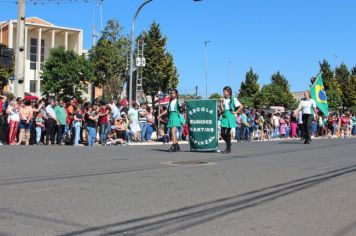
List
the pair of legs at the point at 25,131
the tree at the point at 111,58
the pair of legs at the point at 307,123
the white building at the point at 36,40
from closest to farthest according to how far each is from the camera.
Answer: the pair of legs at the point at 25,131 → the pair of legs at the point at 307,123 → the tree at the point at 111,58 → the white building at the point at 36,40

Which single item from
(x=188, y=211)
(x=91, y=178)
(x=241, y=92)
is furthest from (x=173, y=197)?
(x=241, y=92)

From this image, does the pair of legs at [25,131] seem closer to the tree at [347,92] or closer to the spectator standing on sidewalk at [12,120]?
the spectator standing on sidewalk at [12,120]

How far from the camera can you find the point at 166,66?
55.2m

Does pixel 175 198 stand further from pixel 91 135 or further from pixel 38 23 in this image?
pixel 38 23

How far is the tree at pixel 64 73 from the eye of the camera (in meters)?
52.1

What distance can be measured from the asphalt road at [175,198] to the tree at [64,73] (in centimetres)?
4265

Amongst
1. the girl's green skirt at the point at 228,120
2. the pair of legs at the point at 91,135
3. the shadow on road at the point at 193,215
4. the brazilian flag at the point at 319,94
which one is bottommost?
the shadow on road at the point at 193,215

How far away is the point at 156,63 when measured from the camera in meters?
54.5

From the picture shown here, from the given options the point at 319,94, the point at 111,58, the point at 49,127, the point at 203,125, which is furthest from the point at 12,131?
the point at 111,58

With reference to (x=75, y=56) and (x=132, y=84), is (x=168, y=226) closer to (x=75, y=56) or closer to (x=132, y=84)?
(x=132, y=84)

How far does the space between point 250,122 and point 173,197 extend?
18996 millimetres

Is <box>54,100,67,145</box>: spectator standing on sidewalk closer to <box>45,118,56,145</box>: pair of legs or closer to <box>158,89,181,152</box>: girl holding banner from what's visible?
<box>45,118,56,145</box>: pair of legs

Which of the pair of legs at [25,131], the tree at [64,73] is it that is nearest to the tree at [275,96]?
the tree at [64,73]

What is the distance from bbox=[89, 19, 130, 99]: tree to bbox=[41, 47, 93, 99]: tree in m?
1.33
